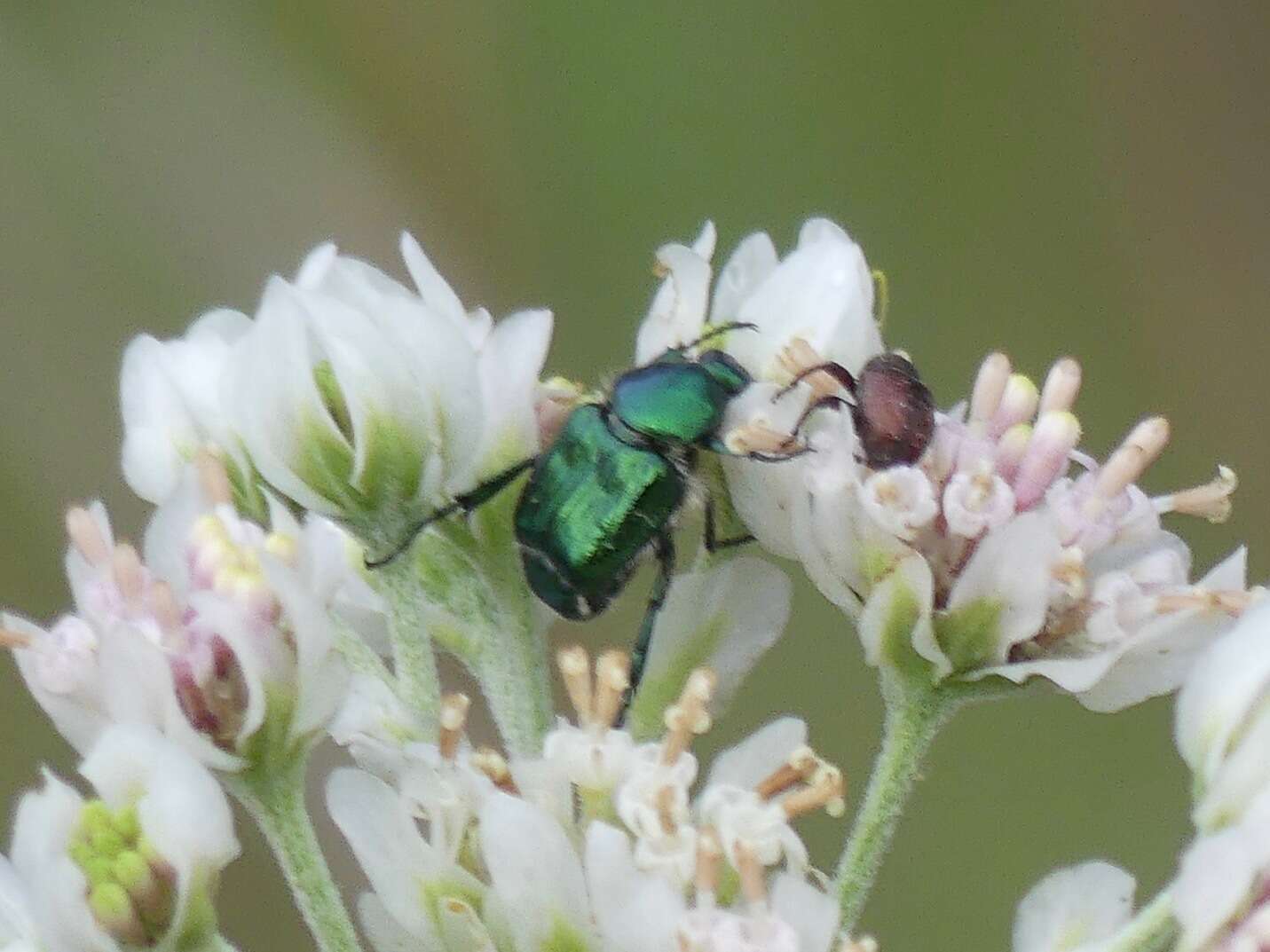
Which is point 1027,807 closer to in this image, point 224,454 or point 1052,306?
point 1052,306

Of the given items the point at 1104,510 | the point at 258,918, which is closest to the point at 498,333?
the point at 1104,510

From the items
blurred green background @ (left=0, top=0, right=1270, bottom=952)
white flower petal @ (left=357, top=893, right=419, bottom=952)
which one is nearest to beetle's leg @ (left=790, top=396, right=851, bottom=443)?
white flower petal @ (left=357, top=893, right=419, bottom=952)

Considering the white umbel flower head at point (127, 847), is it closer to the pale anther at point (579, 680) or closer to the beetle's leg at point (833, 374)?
the pale anther at point (579, 680)

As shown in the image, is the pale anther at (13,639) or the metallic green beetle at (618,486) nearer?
the pale anther at (13,639)

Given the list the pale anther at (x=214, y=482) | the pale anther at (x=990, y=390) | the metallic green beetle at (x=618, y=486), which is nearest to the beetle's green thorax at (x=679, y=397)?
the metallic green beetle at (x=618, y=486)

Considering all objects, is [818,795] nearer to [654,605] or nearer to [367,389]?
[654,605]

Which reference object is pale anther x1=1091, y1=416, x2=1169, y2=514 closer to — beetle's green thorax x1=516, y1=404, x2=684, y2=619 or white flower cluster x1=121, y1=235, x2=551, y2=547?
beetle's green thorax x1=516, y1=404, x2=684, y2=619
